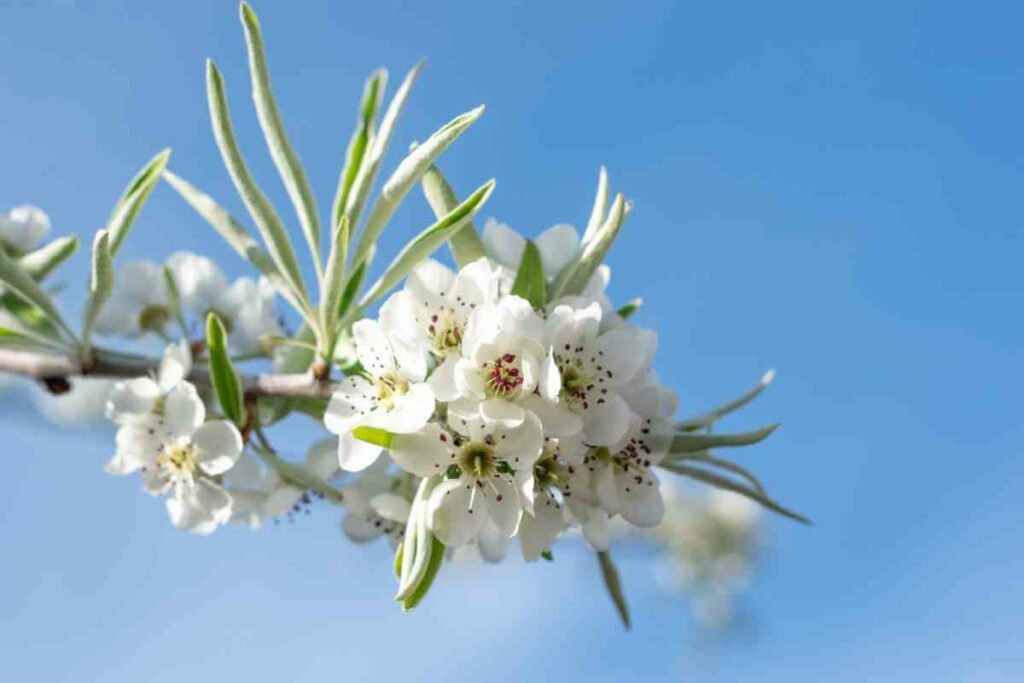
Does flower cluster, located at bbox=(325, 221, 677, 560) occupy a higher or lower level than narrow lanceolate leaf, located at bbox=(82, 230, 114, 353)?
higher

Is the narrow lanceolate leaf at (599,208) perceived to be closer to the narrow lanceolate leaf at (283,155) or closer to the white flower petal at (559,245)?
the white flower petal at (559,245)

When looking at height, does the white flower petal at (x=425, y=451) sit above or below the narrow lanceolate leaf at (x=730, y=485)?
below

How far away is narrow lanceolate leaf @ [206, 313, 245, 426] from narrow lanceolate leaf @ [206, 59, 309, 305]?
0.50 feet

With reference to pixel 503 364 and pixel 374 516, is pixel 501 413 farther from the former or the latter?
pixel 374 516

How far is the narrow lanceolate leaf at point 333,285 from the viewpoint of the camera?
1501 millimetres

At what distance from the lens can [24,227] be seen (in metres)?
2.06

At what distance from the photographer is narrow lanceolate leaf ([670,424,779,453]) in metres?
1.51

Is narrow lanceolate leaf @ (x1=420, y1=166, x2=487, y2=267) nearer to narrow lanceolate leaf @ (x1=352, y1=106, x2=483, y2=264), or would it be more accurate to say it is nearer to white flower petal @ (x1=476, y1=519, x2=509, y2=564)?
narrow lanceolate leaf @ (x1=352, y1=106, x2=483, y2=264)

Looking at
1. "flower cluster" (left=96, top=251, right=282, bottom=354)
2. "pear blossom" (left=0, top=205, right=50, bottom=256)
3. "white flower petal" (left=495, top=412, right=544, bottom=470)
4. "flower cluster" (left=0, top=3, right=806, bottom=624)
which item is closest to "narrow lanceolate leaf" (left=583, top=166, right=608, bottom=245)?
"flower cluster" (left=0, top=3, right=806, bottom=624)

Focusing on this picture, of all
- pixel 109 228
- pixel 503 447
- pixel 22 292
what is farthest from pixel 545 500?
pixel 22 292

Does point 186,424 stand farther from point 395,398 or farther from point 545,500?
point 545,500

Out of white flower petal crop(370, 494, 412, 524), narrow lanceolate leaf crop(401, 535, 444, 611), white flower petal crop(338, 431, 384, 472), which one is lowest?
white flower petal crop(370, 494, 412, 524)

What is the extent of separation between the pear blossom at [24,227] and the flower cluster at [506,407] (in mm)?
1002

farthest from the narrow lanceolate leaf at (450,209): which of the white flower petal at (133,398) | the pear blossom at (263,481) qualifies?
the white flower petal at (133,398)
